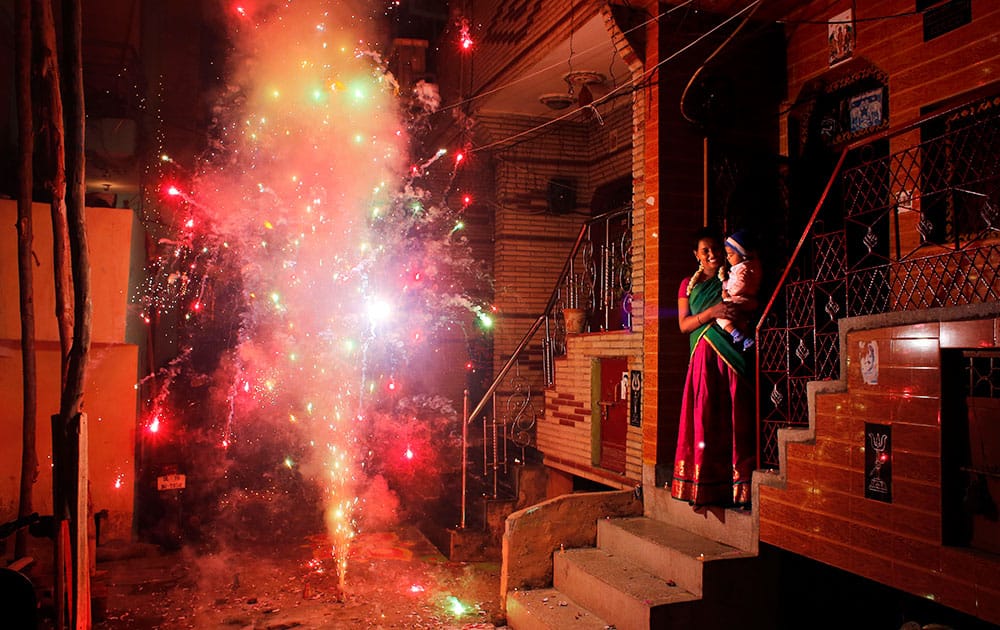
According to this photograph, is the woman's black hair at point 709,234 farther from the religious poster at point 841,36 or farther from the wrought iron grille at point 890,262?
the religious poster at point 841,36

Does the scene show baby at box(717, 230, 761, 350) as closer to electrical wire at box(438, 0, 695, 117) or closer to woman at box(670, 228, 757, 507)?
woman at box(670, 228, 757, 507)

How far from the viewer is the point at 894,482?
4809 millimetres

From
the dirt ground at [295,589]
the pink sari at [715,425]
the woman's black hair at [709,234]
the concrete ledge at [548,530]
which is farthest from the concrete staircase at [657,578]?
the woman's black hair at [709,234]

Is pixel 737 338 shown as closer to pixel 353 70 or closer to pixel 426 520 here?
pixel 426 520

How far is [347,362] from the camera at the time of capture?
1466 centimetres

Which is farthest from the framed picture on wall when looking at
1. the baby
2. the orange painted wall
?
the orange painted wall

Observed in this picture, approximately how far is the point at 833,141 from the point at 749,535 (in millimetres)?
4526

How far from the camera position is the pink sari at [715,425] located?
6.50m

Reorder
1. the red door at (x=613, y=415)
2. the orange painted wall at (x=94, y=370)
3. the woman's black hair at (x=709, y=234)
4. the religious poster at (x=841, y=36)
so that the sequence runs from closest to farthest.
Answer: the woman's black hair at (x=709, y=234) → the religious poster at (x=841, y=36) → the red door at (x=613, y=415) → the orange painted wall at (x=94, y=370)

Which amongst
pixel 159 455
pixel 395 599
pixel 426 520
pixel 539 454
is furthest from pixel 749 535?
pixel 159 455

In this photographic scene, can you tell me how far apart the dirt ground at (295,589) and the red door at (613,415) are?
2147 mm

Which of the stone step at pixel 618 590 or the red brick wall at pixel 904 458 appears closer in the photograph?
the red brick wall at pixel 904 458

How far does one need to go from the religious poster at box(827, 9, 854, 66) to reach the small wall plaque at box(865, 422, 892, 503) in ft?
14.5

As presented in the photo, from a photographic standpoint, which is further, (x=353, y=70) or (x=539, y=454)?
(x=353, y=70)
